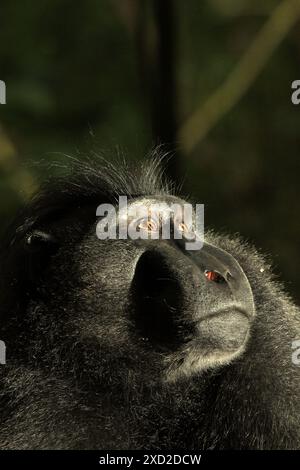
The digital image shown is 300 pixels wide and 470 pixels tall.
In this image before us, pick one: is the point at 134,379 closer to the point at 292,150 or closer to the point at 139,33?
the point at 139,33

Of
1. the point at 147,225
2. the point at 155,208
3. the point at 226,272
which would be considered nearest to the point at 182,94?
the point at 155,208

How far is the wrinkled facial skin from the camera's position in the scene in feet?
9.57

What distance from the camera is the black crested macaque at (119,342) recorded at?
2912mm

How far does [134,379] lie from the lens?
117 inches

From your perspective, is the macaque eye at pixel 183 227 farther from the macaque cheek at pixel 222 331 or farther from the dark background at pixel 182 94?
the dark background at pixel 182 94

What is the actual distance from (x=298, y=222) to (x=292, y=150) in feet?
1.75

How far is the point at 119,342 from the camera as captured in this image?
296 centimetres

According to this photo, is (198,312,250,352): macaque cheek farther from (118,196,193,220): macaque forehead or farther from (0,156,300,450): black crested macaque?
(118,196,193,220): macaque forehead

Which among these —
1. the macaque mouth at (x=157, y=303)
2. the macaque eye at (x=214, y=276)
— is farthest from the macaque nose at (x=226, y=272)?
the macaque mouth at (x=157, y=303)

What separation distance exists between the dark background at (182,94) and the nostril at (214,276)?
80.4 inches

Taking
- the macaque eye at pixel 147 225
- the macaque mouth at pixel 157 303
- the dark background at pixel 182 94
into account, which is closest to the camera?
the macaque mouth at pixel 157 303

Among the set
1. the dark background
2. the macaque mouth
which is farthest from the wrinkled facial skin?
the dark background

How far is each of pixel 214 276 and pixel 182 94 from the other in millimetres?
2945
